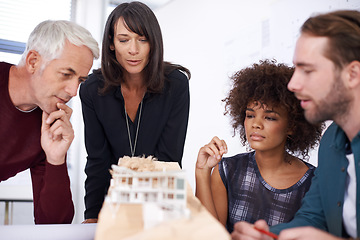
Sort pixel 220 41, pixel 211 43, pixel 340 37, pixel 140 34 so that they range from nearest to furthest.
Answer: pixel 340 37
pixel 140 34
pixel 220 41
pixel 211 43

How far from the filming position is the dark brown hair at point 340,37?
47.6 inches

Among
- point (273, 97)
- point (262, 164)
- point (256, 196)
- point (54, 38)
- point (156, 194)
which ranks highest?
point (54, 38)

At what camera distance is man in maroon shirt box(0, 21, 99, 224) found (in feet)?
5.62

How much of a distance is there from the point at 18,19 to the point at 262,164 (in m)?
4.09

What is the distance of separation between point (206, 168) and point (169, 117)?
1.72ft

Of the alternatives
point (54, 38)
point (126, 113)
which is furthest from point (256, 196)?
point (54, 38)

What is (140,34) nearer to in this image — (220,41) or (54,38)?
(54,38)

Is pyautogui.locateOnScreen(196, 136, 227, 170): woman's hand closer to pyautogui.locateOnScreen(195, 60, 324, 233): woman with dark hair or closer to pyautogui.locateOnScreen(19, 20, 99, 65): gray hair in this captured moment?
pyautogui.locateOnScreen(195, 60, 324, 233): woman with dark hair

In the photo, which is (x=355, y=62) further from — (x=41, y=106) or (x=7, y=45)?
(x=7, y=45)

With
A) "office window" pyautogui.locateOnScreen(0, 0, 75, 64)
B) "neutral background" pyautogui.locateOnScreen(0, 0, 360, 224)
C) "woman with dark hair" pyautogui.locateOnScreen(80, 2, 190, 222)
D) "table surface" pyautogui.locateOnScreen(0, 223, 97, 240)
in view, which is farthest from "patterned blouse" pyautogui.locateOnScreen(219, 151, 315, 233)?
"office window" pyautogui.locateOnScreen(0, 0, 75, 64)

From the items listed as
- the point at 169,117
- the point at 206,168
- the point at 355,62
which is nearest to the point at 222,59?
the point at 169,117

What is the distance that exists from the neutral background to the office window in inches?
15.3

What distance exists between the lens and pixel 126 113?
2.26m

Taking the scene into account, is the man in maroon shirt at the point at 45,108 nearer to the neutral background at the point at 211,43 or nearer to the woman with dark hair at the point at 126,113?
the woman with dark hair at the point at 126,113
